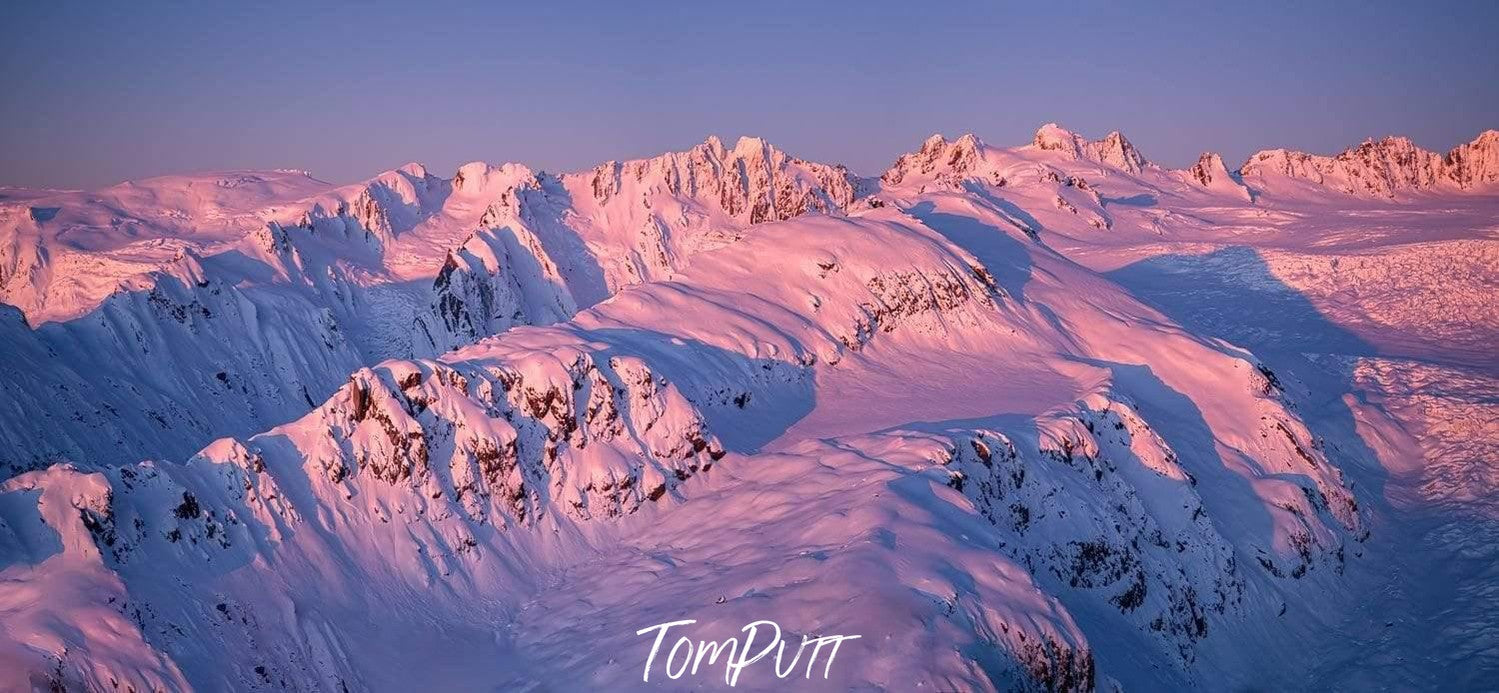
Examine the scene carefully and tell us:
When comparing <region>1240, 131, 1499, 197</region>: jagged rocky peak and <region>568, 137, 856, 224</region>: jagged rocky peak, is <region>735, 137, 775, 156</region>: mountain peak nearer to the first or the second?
<region>568, 137, 856, 224</region>: jagged rocky peak

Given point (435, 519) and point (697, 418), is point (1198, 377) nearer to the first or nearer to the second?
point (697, 418)

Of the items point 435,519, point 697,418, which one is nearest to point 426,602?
point 435,519

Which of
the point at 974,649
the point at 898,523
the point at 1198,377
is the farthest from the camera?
the point at 1198,377

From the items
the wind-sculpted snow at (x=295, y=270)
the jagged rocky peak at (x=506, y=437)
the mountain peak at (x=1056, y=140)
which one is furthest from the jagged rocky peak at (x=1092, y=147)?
the jagged rocky peak at (x=506, y=437)

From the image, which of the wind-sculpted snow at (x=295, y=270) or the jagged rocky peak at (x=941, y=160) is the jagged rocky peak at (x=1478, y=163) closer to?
the jagged rocky peak at (x=941, y=160)

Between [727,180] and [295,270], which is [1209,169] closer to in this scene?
[727,180]
